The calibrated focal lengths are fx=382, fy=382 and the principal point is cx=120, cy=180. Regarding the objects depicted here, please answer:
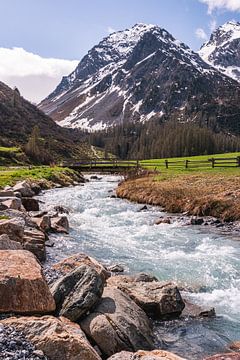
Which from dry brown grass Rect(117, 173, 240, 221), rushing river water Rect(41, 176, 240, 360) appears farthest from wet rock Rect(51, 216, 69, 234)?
dry brown grass Rect(117, 173, 240, 221)

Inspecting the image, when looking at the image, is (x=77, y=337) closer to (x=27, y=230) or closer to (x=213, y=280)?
(x=213, y=280)

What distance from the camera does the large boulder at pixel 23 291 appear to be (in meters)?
8.42

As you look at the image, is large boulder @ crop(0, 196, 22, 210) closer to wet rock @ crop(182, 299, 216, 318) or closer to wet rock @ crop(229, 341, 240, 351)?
wet rock @ crop(182, 299, 216, 318)

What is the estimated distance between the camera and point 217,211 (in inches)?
1049

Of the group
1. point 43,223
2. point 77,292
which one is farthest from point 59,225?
point 77,292

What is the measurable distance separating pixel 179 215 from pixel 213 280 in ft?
44.6

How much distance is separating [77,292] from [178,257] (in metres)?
8.70

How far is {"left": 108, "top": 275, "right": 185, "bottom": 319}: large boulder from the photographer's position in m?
11.1

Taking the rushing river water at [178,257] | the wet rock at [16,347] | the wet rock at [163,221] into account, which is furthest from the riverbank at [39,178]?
A: the wet rock at [16,347]

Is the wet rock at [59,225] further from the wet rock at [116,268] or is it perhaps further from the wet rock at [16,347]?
the wet rock at [16,347]

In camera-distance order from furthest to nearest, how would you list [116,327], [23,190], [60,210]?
[23,190] → [60,210] → [116,327]

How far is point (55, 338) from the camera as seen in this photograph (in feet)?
24.3

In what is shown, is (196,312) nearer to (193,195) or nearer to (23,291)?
(23,291)

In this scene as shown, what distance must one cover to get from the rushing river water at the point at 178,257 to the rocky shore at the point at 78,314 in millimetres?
647
